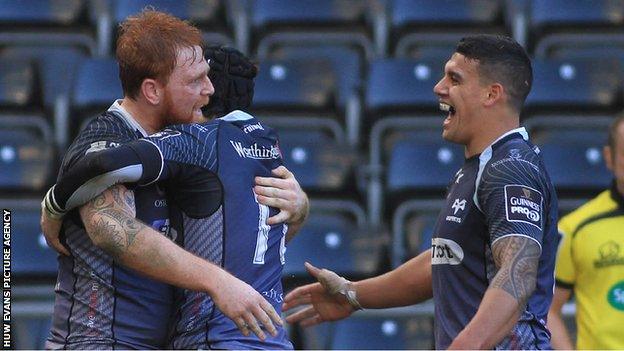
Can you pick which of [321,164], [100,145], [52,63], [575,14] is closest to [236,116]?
[100,145]

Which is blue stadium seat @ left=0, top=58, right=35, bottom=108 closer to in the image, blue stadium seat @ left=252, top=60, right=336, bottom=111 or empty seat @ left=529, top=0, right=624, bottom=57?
blue stadium seat @ left=252, top=60, right=336, bottom=111

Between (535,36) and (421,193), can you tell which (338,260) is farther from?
(535,36)

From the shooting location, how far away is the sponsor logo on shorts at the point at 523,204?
4.31 m

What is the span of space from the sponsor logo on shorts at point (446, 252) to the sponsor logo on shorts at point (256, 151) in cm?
60

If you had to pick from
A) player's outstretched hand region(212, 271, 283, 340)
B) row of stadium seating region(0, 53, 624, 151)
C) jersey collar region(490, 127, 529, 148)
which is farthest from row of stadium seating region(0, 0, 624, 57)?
player's outstretched hand region(212, 271, 283, 340)

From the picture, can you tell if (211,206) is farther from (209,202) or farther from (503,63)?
(503,63)

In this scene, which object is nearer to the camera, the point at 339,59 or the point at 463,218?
the point at 463,218

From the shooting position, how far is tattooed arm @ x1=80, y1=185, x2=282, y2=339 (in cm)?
411

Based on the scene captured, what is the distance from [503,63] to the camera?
4.73 m

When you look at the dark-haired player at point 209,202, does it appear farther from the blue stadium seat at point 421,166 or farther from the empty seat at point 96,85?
the empty seat at point 96,85

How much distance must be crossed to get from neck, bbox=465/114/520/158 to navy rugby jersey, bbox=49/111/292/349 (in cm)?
78

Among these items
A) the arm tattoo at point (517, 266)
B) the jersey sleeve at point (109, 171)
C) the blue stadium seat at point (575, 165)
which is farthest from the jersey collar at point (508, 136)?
the blue stadium seat at point (575, 165)

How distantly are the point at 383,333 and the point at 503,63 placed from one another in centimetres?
236

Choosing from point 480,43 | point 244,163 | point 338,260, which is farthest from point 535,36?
point 244,163
